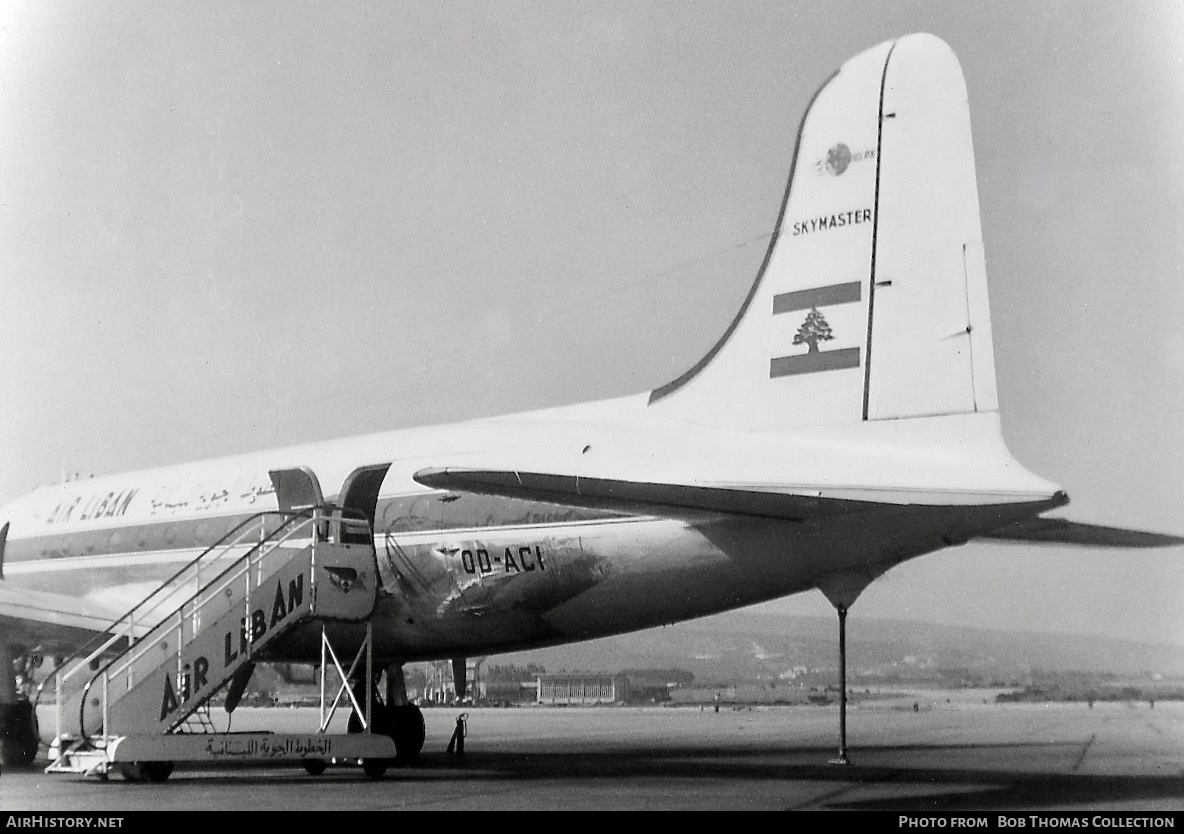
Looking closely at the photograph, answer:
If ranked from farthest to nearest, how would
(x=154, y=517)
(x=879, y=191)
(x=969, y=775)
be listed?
(x=154, y=517) < (x=969, y=775) < (x=879, y=191)

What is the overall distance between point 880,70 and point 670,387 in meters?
4.16

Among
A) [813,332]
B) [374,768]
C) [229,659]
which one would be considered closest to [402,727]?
[374,768]

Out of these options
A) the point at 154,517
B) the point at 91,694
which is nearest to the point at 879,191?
the point at 91,694

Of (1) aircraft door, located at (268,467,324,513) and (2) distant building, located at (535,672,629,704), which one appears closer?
(1) aircraft door, located at (268,467,324,513)

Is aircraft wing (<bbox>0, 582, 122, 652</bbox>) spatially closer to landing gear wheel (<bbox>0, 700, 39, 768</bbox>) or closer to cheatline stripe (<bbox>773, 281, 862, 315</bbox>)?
landing gear wheel (<bbox>0, 700, 39, 768</bbox>)

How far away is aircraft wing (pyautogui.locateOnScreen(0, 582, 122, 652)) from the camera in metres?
19.4

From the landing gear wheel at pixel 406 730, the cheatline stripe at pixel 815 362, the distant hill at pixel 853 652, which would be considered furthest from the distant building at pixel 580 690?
the cheatline stripe at pixel 815 362

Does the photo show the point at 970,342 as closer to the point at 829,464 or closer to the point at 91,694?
the point at 829,464

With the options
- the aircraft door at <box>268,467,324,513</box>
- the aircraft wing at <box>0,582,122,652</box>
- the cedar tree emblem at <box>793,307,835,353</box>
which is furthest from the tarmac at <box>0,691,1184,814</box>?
the cedar tree emblem at <box>793,307,835,353</box>

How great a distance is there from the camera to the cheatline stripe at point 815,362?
44.4 ft

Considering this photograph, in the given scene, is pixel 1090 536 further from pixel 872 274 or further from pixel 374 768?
pixel 374 768

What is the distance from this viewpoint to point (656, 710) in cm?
4428

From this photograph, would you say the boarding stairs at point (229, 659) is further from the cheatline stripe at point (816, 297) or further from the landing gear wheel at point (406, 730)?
the cheatline stripe at point (816, 297)
